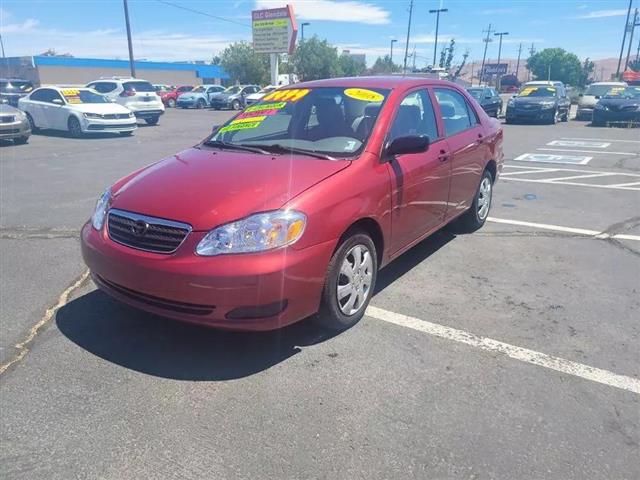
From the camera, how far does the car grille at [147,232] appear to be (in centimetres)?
303

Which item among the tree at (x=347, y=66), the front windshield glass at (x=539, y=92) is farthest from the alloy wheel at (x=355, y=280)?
the tree at (x=347, y=66)

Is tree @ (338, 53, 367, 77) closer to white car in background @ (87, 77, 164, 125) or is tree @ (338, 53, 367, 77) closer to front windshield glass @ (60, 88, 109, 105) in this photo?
white car in background @ (87, 77, 164, 125)

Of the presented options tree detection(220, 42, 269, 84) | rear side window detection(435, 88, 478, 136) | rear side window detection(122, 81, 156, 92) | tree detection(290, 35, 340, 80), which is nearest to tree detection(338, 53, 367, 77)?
tree detection(290, 35, 340, 80)

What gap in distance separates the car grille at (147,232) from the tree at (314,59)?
6870cm

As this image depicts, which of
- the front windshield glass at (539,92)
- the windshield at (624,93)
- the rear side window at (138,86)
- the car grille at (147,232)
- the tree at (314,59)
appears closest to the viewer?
the car grille at (147,232)

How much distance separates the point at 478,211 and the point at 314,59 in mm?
67577

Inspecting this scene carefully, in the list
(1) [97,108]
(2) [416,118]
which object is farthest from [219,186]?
(1) [97,108]

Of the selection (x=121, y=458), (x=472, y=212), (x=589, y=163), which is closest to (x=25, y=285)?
(x=121, y=458)

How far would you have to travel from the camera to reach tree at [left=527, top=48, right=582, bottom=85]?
97.3m

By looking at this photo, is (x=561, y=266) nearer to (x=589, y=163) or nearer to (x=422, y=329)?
(x=422, y=329)

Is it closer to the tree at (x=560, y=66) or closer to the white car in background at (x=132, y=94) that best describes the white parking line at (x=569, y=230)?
the white car in background at (x=132, y=94)

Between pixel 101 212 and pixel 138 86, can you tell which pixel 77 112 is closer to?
pixel 138 86

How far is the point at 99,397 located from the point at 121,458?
557 mm

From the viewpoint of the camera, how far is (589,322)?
3.80 meters
